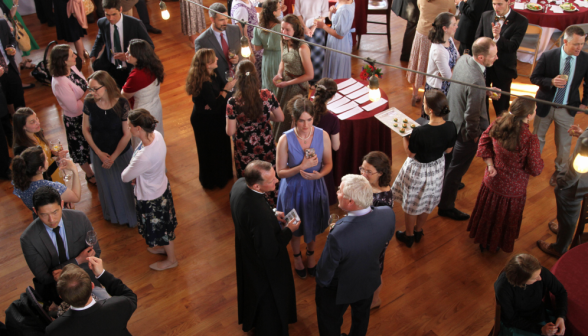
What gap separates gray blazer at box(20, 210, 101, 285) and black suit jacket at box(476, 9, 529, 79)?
4.67 meters

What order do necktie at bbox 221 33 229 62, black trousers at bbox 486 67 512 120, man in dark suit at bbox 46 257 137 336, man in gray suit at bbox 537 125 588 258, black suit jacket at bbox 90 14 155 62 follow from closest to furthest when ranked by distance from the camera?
man in dark suit at bbox 46 257 137 336, man in gray suit at bbox 537 125 588 258, necktie at bbox 221 33 229 62, black suit jacket at bbox 90 14 155 62, black trousers at bbox 486 67 512 120

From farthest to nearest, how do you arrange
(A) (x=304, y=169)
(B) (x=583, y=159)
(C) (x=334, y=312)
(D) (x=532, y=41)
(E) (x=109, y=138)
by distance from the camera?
(D) (x=532, y=41)
(E) (x=109, y=138)
(A) (x=304, y=169)
(C) (x=334, y=312)
(B) (x=583, y=159)

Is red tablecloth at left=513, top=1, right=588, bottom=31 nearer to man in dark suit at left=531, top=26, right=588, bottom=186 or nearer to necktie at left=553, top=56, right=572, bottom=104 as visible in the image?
man in dark suit at left=531, top=26, right=588, bottom=186

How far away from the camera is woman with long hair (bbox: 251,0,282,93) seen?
4973 mm

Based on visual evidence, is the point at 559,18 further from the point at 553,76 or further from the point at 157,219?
the point at 157,219

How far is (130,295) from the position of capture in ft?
8.82

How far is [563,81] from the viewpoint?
441cm

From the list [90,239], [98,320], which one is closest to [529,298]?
[98,320]

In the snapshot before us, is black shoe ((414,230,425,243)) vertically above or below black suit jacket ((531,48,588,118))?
below

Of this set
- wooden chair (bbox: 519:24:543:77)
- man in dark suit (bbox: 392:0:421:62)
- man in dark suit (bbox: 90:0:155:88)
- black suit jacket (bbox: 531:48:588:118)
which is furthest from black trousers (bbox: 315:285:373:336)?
wooden chair (bbox: 519:24:543:77)

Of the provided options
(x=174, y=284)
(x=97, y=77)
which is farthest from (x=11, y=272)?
(x=97, y=77)

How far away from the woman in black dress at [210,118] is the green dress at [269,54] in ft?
2.85

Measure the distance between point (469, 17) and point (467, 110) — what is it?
7.49 ft

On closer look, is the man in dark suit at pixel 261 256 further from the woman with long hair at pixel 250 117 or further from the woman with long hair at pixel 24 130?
the woman with long hair at pixel 24 130
